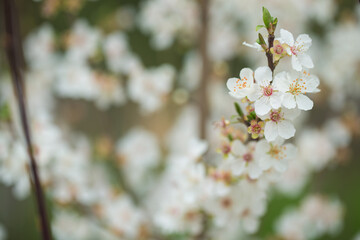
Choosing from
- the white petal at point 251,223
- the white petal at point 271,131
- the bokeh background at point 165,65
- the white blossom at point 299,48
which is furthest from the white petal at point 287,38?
the bokeh background at point 165,65

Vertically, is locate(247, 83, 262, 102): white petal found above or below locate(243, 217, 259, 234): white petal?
above

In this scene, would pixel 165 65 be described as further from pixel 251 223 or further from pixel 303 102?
pixel 303 102

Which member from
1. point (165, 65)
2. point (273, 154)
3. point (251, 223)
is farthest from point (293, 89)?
point (165, 65)

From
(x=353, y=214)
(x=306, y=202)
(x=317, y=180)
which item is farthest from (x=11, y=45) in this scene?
(x=353, y=214)

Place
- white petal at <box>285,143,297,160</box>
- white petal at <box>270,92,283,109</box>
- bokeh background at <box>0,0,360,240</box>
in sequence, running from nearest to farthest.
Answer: white petal at <box>270,92,283,109</box>
white petal at <box>285,143,297,160</box>
bokeh background at <box>0,0,360,240</box>

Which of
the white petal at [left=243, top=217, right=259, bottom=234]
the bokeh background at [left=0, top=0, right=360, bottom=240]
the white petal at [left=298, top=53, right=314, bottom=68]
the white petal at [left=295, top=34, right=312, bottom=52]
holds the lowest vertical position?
the white petal at [left=243, top=217, right=259, bottom=234]

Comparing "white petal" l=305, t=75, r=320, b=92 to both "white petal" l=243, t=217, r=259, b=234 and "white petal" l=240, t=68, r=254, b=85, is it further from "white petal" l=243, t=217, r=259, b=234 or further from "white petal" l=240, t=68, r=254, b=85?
"white petal" l=243, t=217, r=259, b=234

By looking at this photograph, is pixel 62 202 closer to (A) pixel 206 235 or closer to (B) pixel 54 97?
(A) pixel 206 235

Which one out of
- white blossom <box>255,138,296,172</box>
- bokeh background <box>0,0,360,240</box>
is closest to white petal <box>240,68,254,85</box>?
white blossom <box>255,138,296,172</box>
